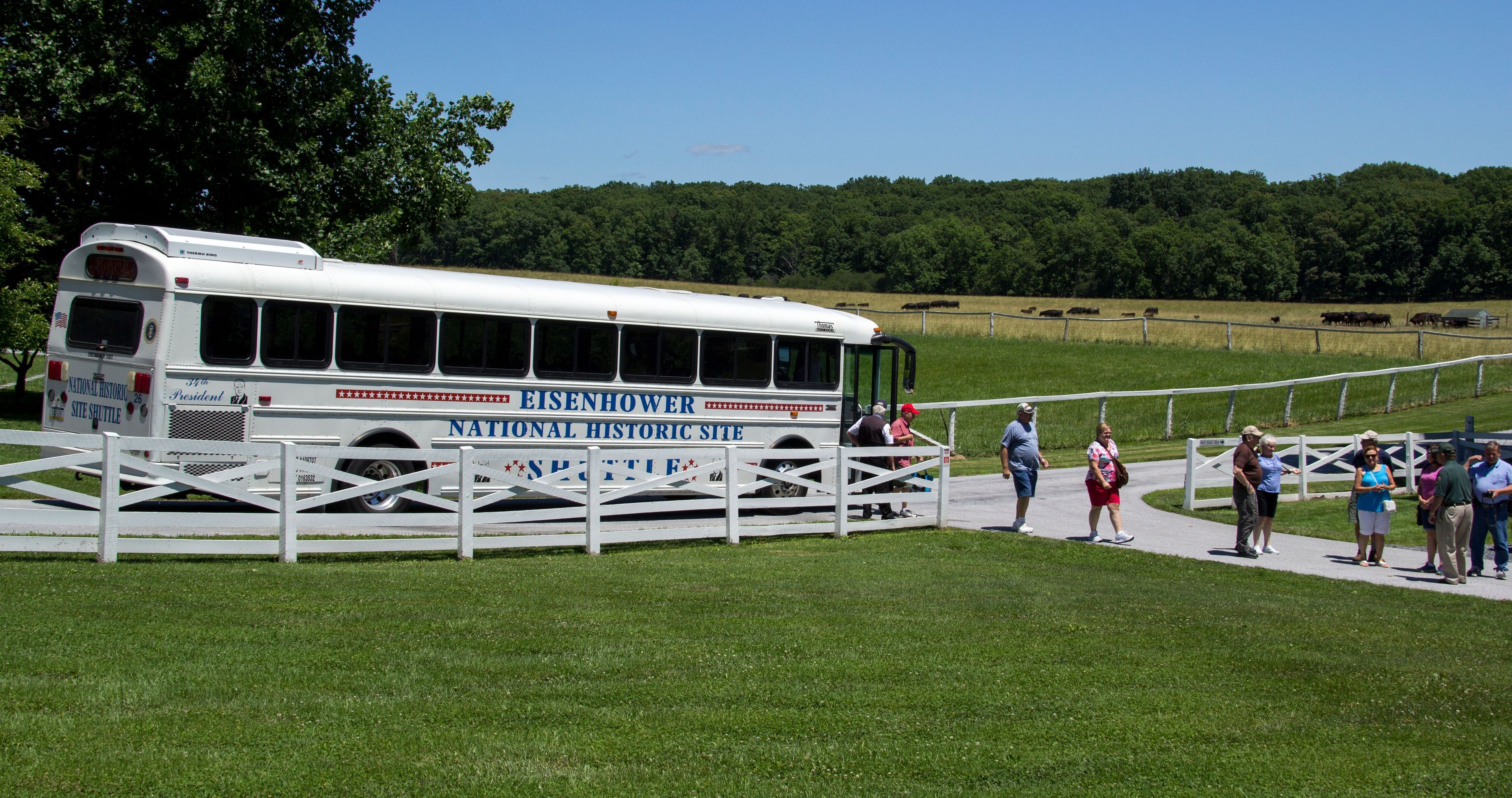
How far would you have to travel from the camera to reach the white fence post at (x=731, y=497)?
13.8m

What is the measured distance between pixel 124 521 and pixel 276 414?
384cm

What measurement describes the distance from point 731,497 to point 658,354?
4090 mm

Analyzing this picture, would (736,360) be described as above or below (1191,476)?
above


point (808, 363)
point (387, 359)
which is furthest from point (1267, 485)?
point (387, 359)

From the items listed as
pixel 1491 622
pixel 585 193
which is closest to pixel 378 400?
pixel 1491 622

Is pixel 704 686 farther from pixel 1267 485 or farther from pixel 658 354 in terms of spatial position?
pixel 1267 485

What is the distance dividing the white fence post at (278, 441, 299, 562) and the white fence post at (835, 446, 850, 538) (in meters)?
6.39

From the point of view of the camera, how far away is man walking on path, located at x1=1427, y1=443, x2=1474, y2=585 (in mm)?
13930

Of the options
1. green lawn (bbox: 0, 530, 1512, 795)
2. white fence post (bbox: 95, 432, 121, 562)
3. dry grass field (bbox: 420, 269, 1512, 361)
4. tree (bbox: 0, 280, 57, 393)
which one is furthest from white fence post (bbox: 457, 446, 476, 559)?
dry grass field (bbox: 420, 269, 1512, 361)

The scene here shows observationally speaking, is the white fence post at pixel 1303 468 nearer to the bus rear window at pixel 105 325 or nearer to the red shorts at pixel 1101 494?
the red shorts at pixel 1101 494

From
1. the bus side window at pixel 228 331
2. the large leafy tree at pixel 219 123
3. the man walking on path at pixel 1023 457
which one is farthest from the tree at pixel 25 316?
the man walking on path at pixel 1023 457

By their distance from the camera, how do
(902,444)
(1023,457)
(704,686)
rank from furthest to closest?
(902,444) → (1023,457) → (704,686)

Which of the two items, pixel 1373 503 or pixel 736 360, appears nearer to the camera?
pixel 1373 503

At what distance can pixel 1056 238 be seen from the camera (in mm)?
140125
